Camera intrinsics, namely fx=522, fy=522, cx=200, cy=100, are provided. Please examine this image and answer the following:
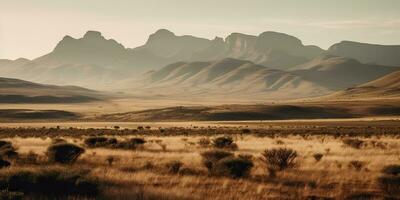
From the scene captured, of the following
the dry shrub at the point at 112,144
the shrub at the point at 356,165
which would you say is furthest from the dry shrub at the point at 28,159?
the shrub at the point at 356,165

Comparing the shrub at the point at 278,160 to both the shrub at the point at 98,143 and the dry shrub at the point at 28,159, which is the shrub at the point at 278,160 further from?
the shrub at the point at 98,143

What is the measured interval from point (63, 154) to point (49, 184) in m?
9.11

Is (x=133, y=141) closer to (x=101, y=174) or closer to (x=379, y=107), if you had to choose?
(x=101, y=174)

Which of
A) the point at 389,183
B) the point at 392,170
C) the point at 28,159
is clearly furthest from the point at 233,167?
the point at 28,159

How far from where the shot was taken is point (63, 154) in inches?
926

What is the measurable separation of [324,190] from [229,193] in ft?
11.0

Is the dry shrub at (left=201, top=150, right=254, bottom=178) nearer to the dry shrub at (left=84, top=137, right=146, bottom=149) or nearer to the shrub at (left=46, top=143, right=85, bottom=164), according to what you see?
the shrub at (left=46, top=143, right=85, bottom=164)

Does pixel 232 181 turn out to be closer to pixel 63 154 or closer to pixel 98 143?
pixel 63 154

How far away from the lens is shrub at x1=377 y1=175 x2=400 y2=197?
55.1 feet

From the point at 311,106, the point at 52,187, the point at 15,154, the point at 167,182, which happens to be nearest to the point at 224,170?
the point at 167,182

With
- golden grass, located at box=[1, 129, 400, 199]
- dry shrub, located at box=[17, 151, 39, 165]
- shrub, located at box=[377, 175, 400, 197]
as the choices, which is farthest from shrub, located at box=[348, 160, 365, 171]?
dry shrub, located at box=[17, 151, 39, 165]

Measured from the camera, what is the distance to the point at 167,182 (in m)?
17.6

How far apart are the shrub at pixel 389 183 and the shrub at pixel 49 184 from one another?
30.4 ft

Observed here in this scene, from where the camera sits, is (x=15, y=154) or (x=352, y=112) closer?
(x=15, y=154)
